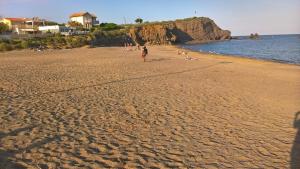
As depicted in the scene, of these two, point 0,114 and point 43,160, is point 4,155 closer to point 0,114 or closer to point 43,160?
point 43,160

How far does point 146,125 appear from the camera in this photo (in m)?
7.79

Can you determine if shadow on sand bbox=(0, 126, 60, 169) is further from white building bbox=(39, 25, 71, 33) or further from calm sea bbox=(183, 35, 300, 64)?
white building bbox=(39, 25, 71, 33)

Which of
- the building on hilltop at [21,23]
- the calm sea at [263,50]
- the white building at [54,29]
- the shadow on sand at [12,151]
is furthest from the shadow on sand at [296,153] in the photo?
the building on hilltop at [21,23]

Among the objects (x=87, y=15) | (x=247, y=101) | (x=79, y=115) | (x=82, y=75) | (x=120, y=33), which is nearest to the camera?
(x=79, y=115)

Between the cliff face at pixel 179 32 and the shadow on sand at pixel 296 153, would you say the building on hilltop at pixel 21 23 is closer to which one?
the cliff face at pixel 179 32

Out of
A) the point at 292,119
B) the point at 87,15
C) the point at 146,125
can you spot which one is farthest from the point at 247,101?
the point at 87,15

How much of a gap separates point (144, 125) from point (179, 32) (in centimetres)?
10395

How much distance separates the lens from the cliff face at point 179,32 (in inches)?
3497

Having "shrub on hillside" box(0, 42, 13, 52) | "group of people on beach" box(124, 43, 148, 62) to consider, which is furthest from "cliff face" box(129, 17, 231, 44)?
"shrub on hillside" box(0, 42, 13, 52)

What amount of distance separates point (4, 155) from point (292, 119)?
25.7 ft

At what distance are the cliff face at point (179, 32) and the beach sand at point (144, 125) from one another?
73.1 m

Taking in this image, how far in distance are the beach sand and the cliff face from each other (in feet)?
240

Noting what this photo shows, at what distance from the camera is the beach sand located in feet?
18.9

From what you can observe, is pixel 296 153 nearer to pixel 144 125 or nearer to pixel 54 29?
pixel 144 125
